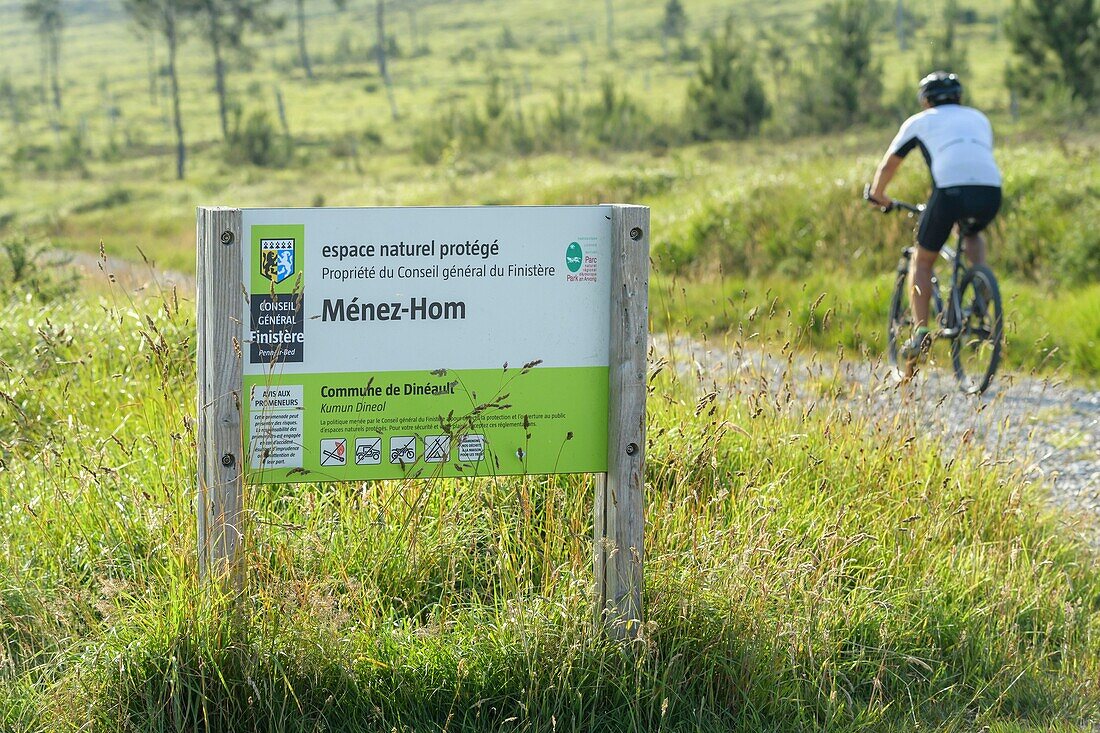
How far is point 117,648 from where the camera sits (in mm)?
3012

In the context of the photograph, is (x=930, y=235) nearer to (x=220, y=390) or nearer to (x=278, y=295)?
(x=278, y=295)

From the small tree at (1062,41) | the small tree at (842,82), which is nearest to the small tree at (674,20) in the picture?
the small tree at (842,82)

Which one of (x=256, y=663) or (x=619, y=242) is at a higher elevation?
(x=619, y=242)

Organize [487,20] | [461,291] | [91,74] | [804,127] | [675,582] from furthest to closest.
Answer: [487,20], [91,74], [804,127], [675,582], [461,291]

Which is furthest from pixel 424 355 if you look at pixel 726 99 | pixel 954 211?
pixel 726 99

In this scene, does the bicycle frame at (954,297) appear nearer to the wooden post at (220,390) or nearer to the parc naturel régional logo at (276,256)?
the parc naturel régional logo at (276,256)

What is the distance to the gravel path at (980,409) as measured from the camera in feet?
15.1

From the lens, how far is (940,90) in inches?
307

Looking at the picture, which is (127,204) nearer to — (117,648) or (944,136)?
(944,136)

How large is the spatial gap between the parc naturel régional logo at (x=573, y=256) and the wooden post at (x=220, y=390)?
89cm

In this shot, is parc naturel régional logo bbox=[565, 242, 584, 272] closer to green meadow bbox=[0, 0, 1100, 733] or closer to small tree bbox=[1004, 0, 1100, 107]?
green meadow bbox=[0, 0, 1100, 733]

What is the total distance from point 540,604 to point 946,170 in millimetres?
5331

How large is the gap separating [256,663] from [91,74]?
370 ft

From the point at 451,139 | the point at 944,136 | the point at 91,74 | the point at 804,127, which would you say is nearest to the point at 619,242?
the point at 944,136
